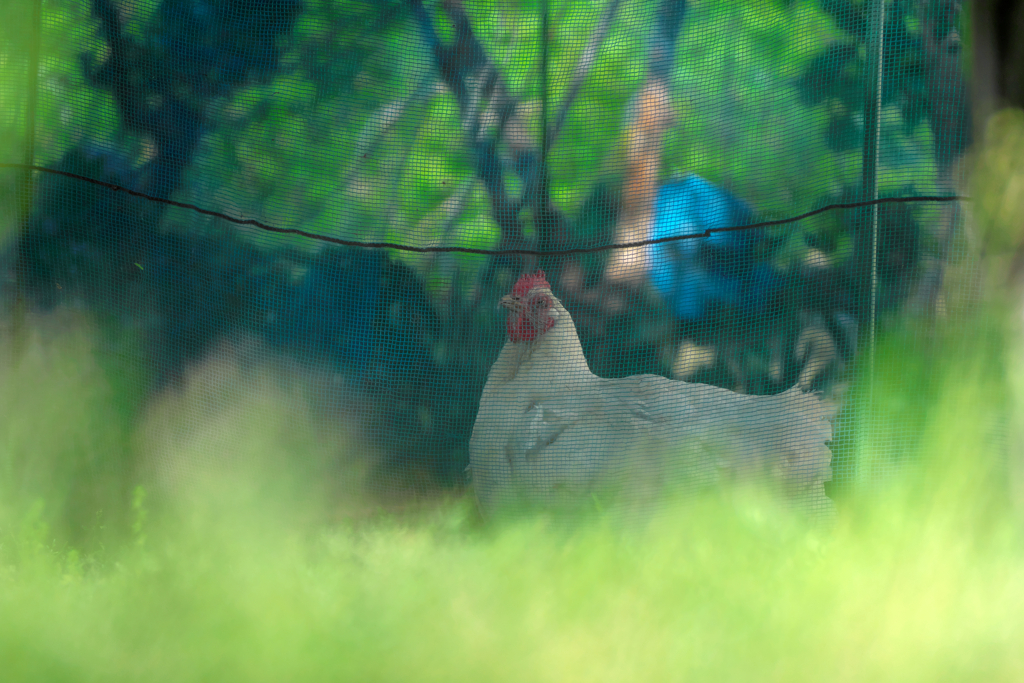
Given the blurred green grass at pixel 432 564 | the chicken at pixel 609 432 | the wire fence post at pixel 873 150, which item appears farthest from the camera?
the chicken at pixel 609 432

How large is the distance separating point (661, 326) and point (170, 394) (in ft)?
4.15

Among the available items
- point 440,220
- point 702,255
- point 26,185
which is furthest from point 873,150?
point 26,185

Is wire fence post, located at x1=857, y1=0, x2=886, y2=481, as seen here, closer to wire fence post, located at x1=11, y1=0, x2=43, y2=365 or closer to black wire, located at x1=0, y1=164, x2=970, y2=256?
black wire, located at x1=0, y1=164, x2=970, y2=256

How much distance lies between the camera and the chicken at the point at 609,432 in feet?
6.23

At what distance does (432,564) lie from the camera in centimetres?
172

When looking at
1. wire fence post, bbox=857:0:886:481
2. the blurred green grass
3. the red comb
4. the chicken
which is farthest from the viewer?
the red comb

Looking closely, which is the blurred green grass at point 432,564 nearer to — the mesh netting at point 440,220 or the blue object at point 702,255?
the mesh netting at point 440,220

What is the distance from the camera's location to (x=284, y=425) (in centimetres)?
203

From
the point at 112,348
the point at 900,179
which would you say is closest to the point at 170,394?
the point at 112,348

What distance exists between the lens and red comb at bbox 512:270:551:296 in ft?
6.76

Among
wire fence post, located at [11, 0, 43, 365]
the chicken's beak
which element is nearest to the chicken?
the chicken's beak

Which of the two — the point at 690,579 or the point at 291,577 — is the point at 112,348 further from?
the point at 690,579

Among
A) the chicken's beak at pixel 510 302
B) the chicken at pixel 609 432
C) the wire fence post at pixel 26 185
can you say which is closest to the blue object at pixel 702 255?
the chicken at pixel 609 432

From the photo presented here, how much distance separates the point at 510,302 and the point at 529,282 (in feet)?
0.25
